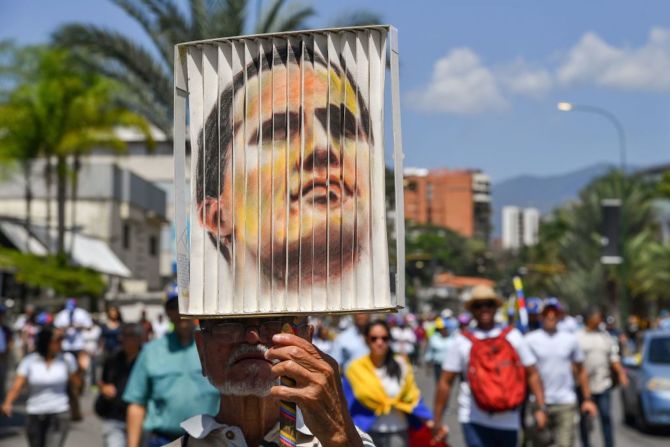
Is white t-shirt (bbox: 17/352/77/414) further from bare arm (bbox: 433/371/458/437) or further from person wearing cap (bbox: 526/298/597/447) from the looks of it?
person wearing cap (bbox: 526/298/597/447)

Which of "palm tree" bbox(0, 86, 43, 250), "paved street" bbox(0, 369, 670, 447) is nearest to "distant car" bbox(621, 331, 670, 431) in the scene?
"paved street" bbox(0, 369, 670, 447)

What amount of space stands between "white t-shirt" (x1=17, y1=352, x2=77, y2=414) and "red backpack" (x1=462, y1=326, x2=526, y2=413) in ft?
13.4

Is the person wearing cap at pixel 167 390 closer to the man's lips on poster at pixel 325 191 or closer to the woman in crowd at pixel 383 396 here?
the woman in crowd at pixel 383 396

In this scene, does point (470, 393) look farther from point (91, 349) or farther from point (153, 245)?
point (153, 245)

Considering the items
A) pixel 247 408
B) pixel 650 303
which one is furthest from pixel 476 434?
pixel 650 303

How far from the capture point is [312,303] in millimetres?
3207

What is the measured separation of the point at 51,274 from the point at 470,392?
101 ft

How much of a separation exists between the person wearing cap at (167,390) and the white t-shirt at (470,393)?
2487 millimetres

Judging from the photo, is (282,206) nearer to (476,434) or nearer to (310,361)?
(310,361)

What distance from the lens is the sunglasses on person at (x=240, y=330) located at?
3365 mm

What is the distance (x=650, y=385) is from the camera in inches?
728

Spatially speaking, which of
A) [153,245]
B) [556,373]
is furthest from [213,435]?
[153,245]

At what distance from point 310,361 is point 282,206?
1.51 feet

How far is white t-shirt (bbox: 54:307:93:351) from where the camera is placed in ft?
76.7
